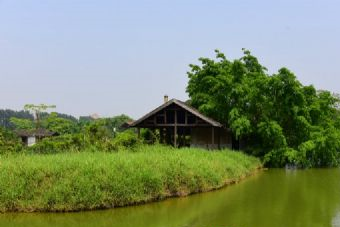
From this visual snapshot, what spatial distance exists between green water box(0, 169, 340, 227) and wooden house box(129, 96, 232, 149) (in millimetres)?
8247

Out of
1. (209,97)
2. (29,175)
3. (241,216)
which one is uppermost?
(209,97)

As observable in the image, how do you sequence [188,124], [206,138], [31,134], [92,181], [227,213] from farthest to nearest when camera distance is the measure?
[31,134] < [206,138] < [188,124] < [92,181] < [227,213]

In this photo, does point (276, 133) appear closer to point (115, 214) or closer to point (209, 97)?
point (209, 97)

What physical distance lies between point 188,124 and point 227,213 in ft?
40.9

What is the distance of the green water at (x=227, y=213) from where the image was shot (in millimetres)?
10039

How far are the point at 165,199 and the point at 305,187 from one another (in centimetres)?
569

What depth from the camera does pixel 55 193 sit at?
1100cm

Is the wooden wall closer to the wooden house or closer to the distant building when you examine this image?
the wooden house

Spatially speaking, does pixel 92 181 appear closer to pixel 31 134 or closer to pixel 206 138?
pixel 206 138

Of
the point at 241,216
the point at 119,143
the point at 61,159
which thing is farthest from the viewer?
the point at 119,143

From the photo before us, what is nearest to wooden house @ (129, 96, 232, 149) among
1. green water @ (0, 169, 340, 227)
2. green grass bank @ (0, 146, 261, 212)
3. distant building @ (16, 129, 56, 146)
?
green water @ (0, 169, 340, 227)

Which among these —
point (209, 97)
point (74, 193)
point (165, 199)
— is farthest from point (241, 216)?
point (209, 97)

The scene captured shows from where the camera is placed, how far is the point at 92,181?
37.1 ft

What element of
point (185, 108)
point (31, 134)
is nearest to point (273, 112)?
point (185, 108)
